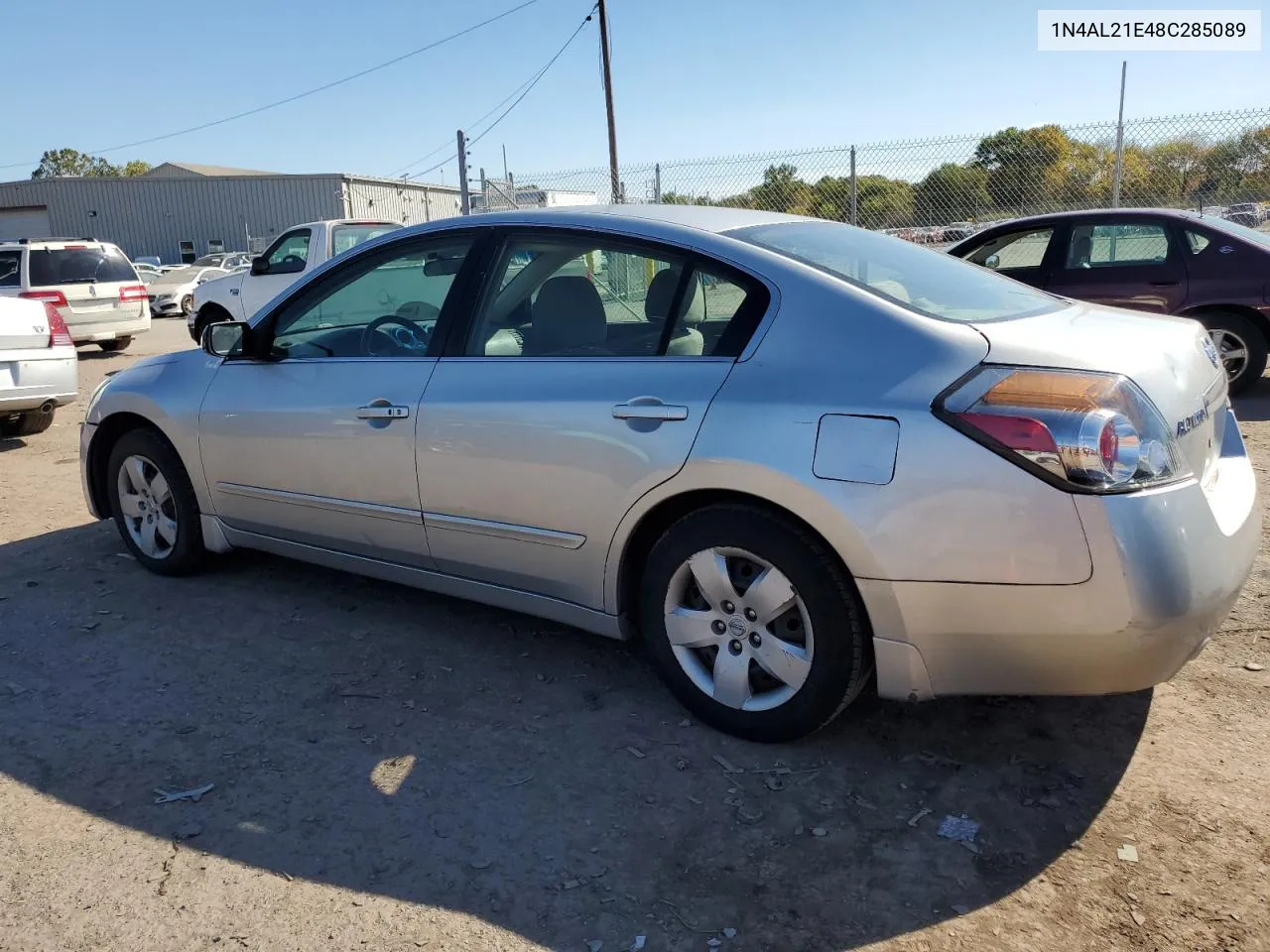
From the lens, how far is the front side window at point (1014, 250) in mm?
8312

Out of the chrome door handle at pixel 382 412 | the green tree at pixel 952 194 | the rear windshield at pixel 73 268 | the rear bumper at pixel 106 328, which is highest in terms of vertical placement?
the green tree at pixel 952 194

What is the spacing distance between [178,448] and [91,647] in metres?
0.94

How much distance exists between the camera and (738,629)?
2.91 m

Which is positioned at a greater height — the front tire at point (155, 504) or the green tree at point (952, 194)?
the green tree at point (952, 194)

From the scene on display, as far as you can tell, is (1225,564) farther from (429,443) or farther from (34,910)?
(34,910)

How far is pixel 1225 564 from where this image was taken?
2514 millimetres

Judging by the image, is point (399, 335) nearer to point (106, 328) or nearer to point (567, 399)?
point (567, 399)

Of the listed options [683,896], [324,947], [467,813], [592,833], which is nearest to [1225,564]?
[683,896]

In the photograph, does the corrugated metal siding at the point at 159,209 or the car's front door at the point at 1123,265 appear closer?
the car's front door at the point at 1123,265

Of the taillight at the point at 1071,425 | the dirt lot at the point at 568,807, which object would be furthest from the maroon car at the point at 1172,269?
the taillight at the point at 1071,425

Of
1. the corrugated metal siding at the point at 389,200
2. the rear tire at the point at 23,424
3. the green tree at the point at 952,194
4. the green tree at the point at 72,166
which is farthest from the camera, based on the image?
the green tree at the point at 72,166

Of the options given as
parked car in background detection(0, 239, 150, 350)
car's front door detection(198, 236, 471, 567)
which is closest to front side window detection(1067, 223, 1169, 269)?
car's front door detection(198, 236, 471, 567)

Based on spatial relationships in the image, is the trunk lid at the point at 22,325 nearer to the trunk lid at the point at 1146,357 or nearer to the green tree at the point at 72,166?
the trunk lid at the point at 1146,357

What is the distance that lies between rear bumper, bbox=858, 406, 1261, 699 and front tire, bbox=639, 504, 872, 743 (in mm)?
113
